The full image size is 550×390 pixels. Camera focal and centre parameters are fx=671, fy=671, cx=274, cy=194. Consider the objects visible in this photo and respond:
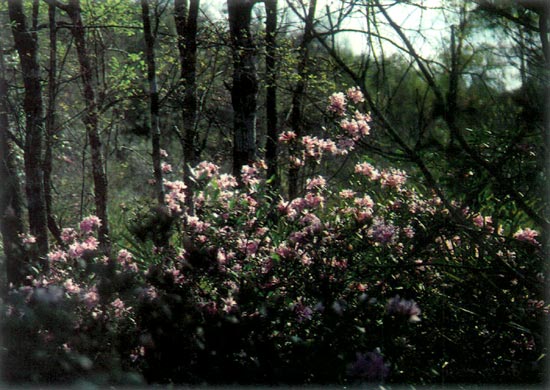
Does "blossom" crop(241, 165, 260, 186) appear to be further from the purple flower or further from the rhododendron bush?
the purple flower

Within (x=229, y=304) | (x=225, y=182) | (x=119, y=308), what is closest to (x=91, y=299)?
(x=119, y=308)

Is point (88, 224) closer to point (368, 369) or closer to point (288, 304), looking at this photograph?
point (288, 304)

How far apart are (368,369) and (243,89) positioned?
208 inches

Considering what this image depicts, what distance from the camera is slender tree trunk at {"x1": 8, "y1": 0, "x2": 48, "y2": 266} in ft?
19.9

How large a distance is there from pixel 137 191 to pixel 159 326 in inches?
554

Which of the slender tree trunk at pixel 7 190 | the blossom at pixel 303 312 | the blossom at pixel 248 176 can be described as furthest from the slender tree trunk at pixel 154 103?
the blossom at pixel 303 312

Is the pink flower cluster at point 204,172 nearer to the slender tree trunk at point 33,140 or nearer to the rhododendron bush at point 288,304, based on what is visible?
the rhododendron bush at point 288,304

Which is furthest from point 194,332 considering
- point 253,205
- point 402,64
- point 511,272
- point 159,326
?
point 253,205

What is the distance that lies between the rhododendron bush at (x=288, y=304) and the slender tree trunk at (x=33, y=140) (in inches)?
58.4

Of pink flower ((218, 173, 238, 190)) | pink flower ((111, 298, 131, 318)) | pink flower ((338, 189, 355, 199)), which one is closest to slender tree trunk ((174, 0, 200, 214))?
pink flower ((218, 173, 238, 190))

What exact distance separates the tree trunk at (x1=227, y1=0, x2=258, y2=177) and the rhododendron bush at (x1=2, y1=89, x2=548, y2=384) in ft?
8.01

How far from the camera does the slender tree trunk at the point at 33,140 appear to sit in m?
6.06

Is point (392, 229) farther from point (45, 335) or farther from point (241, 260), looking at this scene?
point (45, 335)

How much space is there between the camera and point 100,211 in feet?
24.3
